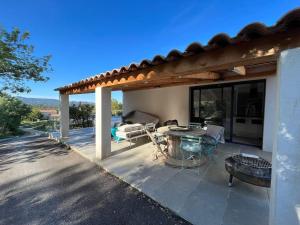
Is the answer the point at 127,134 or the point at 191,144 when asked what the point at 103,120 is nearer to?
the point at 127,134

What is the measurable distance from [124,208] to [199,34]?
7174mm

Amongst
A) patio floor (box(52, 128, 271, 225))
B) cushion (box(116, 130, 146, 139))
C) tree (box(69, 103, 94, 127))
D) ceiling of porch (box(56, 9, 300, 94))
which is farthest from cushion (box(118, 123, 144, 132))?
tree (box(69, 103, 94, 127))

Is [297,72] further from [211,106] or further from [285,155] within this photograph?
[211,106]

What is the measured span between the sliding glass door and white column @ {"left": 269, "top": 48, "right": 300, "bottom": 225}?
16.7 feet

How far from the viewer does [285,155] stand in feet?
5.26

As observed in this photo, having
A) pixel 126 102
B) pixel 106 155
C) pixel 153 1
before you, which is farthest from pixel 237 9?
pixel 126 102

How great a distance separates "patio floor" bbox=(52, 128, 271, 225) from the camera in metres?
2.42

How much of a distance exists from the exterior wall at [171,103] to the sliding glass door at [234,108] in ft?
1.83

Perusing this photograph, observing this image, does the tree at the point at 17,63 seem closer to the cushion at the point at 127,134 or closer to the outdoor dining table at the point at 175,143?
the cushion at the point at 127,134

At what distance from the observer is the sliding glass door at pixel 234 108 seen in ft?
20.9

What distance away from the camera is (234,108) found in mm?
6824

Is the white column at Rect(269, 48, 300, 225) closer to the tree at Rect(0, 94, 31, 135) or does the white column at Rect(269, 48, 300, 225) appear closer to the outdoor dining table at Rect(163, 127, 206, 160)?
the outdoor dining table at Rect(163, 127, 206, 160)

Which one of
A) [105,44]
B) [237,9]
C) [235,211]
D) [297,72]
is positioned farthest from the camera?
[105,44]

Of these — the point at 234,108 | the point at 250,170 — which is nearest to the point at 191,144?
the point at 250,170
